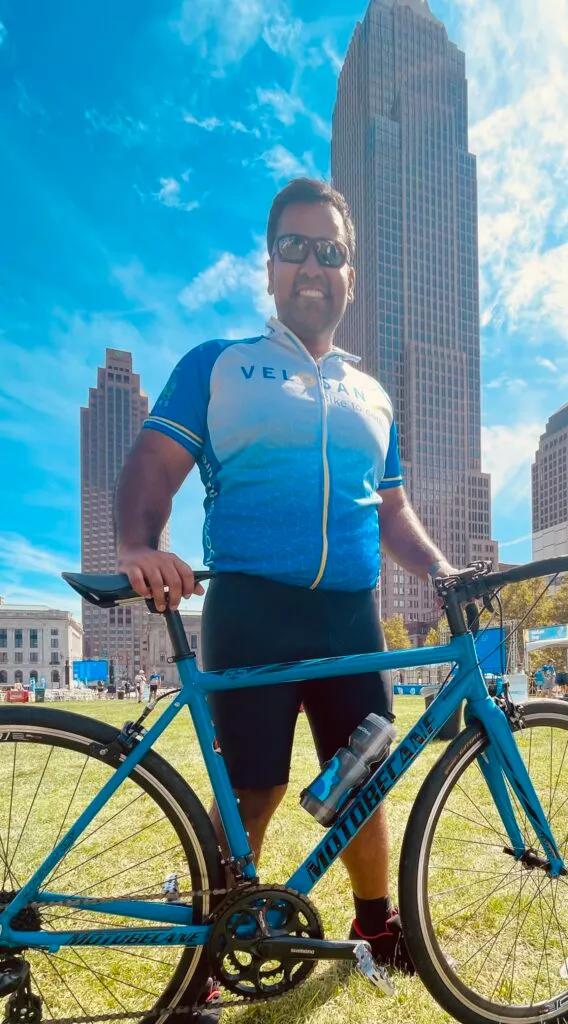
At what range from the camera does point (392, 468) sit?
3.13 m

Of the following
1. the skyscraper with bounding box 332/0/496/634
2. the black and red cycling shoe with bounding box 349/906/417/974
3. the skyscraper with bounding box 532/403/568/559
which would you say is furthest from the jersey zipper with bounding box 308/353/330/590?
the skyscraper with bounding box 532/403/568/559

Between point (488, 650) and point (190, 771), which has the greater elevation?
point (488, 650)

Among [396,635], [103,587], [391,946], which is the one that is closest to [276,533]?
[103,587]

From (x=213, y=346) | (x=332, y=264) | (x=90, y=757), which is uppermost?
(x=332, y=264)

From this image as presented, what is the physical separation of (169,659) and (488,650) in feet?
4.35

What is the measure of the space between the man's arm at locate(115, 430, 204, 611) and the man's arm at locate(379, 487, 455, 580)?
3.64 ft

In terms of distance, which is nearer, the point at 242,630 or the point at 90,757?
the point at 90,757

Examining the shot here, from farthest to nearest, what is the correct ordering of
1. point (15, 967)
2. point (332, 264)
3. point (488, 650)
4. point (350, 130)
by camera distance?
point (350, 130)
point (332, 264)
point (488, 650)
point (15, 967)

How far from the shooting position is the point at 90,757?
7.13 feet

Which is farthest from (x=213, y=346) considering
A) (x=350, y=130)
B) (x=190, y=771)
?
(x=350, y=130)

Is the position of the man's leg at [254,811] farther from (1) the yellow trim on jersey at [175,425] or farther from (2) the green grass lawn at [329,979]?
(1) the yellow trim on jersey at [175,425]

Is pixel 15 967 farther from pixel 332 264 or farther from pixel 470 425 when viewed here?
pixel 470 425

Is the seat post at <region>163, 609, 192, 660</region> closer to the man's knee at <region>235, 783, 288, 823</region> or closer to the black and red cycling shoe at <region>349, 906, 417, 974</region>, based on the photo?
the man's knee at <region>235, 783, 288, 823</region>

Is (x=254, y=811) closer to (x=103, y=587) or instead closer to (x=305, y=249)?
(x=103, y=587)
